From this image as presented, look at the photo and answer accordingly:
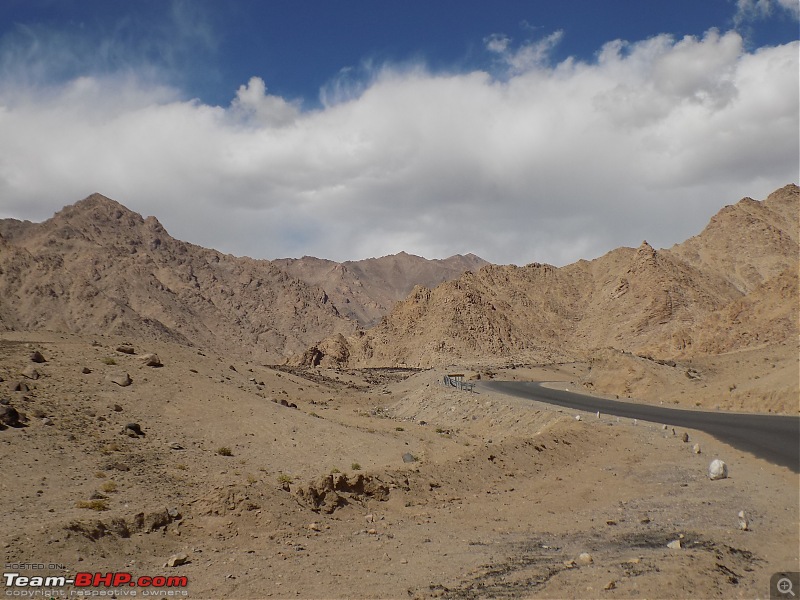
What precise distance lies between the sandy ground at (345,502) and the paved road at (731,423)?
4.11ft

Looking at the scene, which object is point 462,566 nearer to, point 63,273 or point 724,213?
point 724,213

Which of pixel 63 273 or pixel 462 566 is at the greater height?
pixel 63 273

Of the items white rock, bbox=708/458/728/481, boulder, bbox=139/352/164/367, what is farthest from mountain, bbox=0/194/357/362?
white rock, bbox=708/458/728/481

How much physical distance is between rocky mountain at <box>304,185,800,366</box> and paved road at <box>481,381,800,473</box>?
5924 cm

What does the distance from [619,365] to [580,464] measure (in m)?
37.7

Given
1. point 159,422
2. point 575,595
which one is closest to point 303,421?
point 159,422

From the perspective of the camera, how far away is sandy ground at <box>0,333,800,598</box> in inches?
377

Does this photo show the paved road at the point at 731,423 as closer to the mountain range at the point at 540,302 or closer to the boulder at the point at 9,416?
the boulder at the point at 9,416

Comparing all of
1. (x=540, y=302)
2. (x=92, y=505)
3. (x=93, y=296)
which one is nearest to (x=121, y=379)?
(x=92, y=505)

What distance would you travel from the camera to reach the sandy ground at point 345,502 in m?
9.58

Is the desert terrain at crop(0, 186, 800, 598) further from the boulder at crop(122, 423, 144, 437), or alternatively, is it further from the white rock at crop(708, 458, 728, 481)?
the white rock at crop(708, 458, 728, 481)

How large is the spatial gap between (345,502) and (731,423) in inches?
1005

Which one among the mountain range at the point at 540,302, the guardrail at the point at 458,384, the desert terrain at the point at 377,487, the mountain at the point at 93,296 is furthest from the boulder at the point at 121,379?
the mountain at the point at 93,296

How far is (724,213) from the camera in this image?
5502 inches
